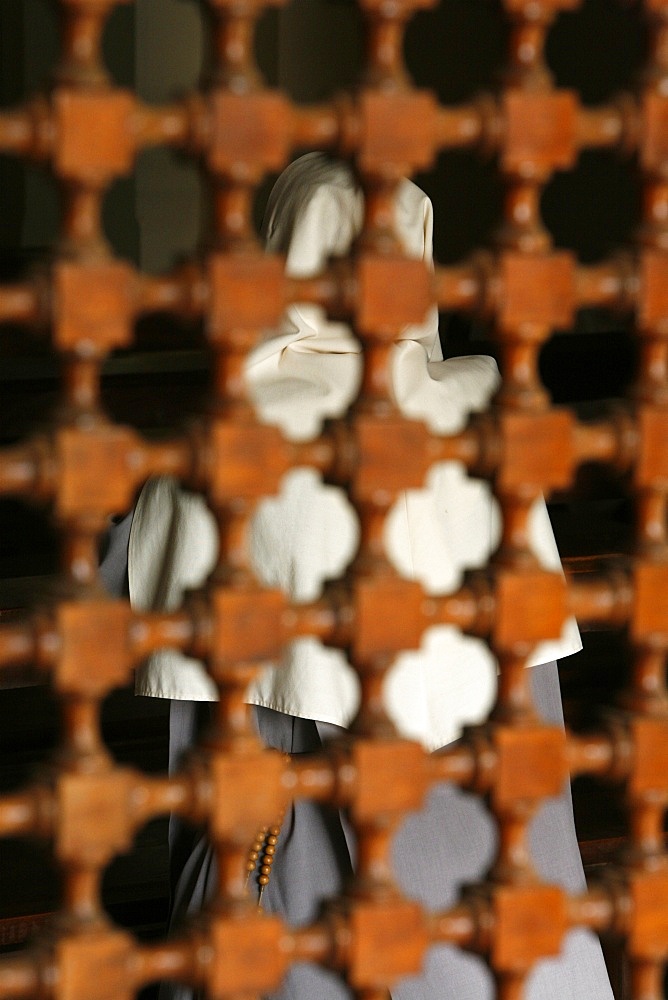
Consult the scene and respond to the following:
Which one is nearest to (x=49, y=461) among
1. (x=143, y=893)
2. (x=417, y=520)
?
(x=417, y=520)

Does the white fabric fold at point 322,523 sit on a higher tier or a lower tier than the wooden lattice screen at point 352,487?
lower

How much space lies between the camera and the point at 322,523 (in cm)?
172

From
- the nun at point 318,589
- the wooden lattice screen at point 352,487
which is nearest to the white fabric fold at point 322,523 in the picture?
the nun at point 318,589

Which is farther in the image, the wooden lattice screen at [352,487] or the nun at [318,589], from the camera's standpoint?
the nun at [318,589]

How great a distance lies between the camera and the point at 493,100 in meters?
0.91

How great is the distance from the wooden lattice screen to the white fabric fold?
691 mm

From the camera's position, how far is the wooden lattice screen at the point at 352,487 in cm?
83

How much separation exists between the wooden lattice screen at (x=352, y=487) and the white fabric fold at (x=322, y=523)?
0.69m

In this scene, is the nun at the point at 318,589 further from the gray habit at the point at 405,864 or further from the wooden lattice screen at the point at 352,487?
the wooden lattice screen at the point at 352,487

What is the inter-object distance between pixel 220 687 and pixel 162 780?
6 cm

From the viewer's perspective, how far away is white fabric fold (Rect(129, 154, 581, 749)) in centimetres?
169

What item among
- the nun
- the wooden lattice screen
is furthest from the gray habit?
the wooden lattice screen

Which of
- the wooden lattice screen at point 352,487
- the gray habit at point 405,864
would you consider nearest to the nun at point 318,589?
the gray habit at point 405,864

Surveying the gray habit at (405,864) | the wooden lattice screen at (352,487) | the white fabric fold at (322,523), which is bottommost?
the gray habit at (405,864)
